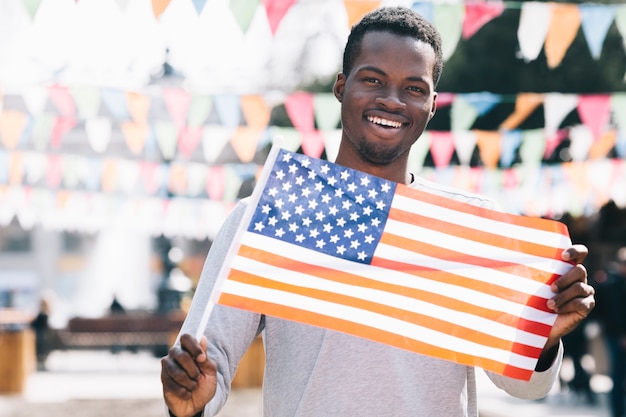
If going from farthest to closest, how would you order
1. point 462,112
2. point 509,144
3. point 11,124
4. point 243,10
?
point 509,144 < point 11,124 < point 462,112 < point 243,10

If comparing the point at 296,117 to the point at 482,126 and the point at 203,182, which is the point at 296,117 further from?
the point at 482,126

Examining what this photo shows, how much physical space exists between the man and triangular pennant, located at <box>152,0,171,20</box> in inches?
153

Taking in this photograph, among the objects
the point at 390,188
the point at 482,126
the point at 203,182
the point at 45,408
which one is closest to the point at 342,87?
the point at 390,188

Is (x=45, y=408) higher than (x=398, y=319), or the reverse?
(x=398, y=319)

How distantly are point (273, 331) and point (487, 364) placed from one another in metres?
0.55

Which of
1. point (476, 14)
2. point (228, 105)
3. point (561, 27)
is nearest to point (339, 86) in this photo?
point (476, 14)

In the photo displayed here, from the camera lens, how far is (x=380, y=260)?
264 centimetres

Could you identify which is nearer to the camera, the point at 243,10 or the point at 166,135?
the point at 243,10

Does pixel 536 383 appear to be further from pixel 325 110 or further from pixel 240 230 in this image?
pixel 325 110

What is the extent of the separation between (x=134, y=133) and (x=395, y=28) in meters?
12.0

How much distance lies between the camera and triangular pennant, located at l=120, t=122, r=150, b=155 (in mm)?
14203

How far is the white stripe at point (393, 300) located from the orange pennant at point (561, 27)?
20.1 ft

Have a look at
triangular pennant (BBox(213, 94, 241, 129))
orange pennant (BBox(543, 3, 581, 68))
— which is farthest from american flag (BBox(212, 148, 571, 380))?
triangular pennant (BBox(213, 94, 241, 129))

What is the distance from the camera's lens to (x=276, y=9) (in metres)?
7.24
